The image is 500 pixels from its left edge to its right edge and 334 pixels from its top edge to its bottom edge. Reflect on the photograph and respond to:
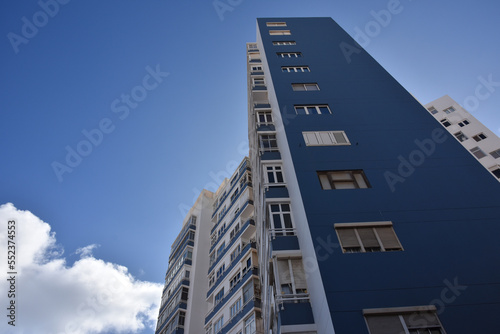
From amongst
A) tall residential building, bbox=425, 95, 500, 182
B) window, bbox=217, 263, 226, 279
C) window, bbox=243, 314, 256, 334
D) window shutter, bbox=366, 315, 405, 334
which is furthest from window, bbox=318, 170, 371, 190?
tall residential building, bbox=425, 95, 500, 182

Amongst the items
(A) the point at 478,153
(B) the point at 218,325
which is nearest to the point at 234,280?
(B) the point at 218,325

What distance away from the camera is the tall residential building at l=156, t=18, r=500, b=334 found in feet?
36.8

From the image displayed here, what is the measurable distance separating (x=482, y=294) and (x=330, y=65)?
18389 millimetres

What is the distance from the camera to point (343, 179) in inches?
635

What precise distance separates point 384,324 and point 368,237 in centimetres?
367

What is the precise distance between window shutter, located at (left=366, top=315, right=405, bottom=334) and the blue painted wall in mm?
364

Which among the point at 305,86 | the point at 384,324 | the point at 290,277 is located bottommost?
the point at 384,324

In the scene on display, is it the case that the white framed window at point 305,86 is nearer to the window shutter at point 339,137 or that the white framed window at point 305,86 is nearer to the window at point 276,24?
the window shutter at point 339,137

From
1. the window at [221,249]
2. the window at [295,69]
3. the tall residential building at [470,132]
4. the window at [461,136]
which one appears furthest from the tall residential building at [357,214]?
the window at [461,136]

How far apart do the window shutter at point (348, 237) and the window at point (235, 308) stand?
14.4 metres

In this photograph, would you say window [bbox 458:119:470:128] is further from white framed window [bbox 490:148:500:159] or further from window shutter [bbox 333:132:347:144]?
window shutter [bbox 333:132:347:144]

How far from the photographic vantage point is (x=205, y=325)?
29.6 meters

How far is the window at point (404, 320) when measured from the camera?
10469 mm

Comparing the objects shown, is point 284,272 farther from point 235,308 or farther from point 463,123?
point 463,123
